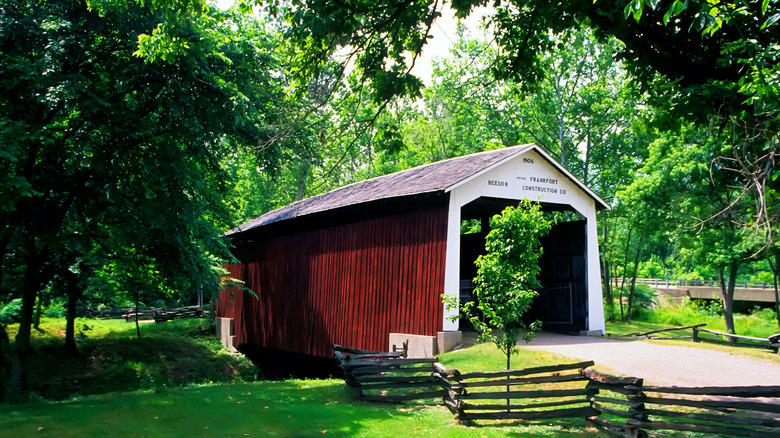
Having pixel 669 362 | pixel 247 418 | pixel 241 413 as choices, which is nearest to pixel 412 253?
pixel 669 362

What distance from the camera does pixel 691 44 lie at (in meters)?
6.82

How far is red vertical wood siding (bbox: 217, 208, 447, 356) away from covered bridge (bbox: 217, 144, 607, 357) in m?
0.03

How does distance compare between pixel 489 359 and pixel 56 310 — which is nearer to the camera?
pixel 489 359

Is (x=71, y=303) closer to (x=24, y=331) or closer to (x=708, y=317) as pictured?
(x=24, y=331)

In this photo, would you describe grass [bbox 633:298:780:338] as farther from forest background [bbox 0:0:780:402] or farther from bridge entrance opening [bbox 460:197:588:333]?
bridge entrance opening [bbox 460:197:588:333]

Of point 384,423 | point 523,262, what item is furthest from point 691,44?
point 384,423

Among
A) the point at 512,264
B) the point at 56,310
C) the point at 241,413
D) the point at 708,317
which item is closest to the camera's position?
the point at 512,264

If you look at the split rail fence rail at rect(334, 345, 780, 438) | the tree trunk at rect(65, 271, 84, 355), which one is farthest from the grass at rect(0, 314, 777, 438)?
the tree trunk at rect(65, 271, 84, 355)

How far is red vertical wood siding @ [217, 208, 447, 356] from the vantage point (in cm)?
1545

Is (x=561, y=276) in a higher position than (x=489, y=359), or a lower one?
higher

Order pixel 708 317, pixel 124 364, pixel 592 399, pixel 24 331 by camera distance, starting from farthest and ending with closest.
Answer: pixel 708 317 < pixel 124 364 < pixel 24 331 < pixel 592 399

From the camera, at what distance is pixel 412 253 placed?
52.3ft

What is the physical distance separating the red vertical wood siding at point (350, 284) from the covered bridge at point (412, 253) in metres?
0.03

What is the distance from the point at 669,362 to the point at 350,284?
8957 millimetres
